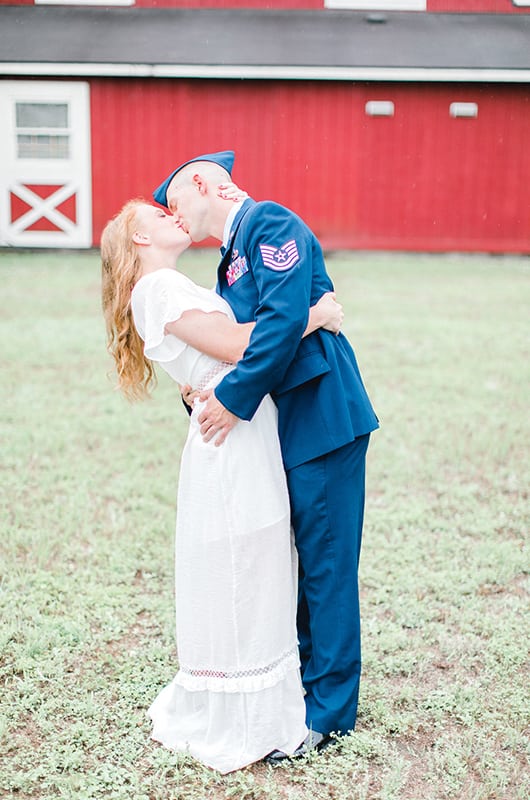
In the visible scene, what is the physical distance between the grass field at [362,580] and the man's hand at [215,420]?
89cm

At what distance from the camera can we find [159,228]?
2.19 metres

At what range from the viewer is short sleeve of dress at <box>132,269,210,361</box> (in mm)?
2137

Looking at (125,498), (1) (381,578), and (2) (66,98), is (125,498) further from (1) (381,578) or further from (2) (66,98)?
(2) (66,98)

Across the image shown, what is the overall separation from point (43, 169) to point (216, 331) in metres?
11.0

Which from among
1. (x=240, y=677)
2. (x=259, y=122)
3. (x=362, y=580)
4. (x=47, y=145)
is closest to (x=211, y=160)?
(x=240, y=677)

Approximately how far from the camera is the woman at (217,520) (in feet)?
7.13

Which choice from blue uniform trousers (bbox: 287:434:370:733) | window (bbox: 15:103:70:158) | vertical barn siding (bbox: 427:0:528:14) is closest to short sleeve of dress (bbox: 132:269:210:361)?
blue uniform trousers (bbox: 287:434:370:733)

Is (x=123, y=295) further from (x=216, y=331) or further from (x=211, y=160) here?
(x=211, y=160)

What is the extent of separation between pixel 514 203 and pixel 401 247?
1.70 meters

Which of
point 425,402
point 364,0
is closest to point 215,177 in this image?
point 425,402

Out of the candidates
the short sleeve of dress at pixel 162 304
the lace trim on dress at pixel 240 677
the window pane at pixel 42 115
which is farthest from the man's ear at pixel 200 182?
the window pane at pixel 42 115

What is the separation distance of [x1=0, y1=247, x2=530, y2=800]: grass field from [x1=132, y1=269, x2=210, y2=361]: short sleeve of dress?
1.10 metres

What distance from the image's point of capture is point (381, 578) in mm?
3584

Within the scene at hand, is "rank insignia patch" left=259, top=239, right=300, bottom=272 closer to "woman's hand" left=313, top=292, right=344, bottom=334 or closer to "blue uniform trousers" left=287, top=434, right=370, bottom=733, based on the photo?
"woman's hand" left=313, top=292, right=344, bottom=334
